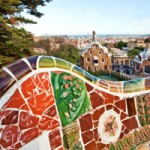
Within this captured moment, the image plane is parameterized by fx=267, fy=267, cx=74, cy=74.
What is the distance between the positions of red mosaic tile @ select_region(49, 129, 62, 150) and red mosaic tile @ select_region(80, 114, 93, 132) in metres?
0.28

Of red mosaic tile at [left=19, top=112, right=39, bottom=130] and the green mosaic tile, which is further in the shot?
the green mosaic tile

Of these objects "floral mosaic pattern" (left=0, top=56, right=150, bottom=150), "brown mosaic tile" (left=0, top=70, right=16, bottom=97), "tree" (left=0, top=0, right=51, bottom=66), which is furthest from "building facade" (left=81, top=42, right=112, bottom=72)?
"brown mosaic tile" (left=0, top=70, right=16, bottom=97)

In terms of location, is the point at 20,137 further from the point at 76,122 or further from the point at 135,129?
the point at 135,129

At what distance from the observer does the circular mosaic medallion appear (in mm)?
2711

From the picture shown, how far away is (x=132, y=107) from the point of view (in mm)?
2930

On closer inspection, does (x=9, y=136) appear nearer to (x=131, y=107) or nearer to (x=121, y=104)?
(x=121, y=104)

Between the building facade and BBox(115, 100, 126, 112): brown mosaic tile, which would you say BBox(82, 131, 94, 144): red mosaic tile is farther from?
the building facade

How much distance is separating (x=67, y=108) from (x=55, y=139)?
0.96 feet

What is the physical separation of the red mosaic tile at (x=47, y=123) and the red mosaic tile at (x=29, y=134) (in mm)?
49

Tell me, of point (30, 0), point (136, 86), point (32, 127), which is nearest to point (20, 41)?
point (30, 0)

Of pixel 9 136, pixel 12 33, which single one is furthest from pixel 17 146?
pixel 12 33

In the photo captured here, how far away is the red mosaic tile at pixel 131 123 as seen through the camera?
2900 millimetres

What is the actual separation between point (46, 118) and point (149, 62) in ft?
56.7

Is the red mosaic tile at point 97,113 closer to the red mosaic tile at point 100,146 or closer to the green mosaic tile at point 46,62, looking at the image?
the red mosaic tile at point 100,146
